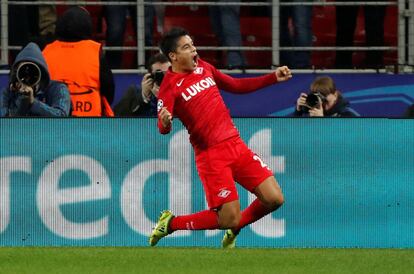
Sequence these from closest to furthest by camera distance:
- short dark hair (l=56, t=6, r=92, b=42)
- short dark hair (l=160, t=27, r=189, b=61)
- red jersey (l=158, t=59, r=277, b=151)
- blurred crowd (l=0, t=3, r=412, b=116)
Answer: red jersey (l=158, t=59, r=277, b=151)
short dark hair (l=160, t=27, r=189, b=61)
blurred crowd (l=0, t=3, r=412, b=116)
short dark hair (l=56, t=6, r=92, b=42)

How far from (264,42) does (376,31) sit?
1244mm

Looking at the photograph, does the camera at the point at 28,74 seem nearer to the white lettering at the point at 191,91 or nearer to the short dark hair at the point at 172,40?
the short dark hair at the point at 172,40

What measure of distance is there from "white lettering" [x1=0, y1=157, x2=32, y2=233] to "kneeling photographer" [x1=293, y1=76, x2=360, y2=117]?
2.60 metres

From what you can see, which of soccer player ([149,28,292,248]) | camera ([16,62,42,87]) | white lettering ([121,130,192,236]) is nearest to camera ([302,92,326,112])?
white lettering ([121,130,192,236])

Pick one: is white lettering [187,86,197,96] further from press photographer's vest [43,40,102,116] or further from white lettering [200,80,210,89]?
press photographer's vest [43,40,102,116]

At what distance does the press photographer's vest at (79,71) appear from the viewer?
509 inches

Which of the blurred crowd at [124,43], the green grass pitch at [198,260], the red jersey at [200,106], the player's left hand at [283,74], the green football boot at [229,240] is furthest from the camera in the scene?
the blurred crowd at [124,43]

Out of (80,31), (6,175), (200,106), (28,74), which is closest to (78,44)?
(80,31)

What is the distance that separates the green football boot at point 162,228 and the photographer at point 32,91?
1.66 m

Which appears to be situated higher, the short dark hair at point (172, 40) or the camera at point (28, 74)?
the short dark hair at point (172, 40)

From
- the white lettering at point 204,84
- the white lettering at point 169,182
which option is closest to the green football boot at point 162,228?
the white lettering at point 169,182

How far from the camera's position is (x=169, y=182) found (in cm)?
1210

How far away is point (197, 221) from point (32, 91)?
81.9 inches

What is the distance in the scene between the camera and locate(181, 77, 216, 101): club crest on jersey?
36.2 ft
